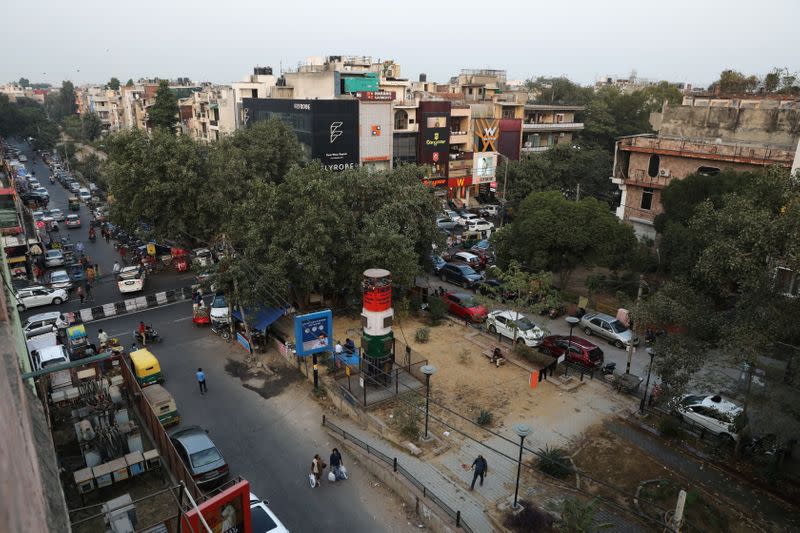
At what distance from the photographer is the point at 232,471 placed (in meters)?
16.3

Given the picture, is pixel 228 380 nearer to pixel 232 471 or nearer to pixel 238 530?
pixel 232 471

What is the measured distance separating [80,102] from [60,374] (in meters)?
147

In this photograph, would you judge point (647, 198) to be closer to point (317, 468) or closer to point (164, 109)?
point (317, 468)

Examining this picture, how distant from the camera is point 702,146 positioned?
106ft

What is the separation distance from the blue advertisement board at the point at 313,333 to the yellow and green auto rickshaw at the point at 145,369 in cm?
535

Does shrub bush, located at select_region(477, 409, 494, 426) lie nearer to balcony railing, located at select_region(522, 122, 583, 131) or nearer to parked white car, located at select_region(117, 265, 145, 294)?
parked white car, located at select_region(117, 265, 145, 294)

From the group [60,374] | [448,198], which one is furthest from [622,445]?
[448,198]

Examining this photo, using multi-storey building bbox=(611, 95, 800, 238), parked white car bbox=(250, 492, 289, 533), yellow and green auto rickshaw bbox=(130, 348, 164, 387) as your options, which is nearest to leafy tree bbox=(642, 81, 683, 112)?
multi-storey building bbox=(611, 95, 800, 238)

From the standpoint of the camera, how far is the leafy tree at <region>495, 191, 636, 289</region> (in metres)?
27.9

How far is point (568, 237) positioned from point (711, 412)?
12005 mm

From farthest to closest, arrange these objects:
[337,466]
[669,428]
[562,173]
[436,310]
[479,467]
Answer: [562,173]
[436,310]
[669,428]
[337,466]
[479,467]

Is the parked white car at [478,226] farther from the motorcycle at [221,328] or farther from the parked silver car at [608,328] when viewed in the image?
the motorcycle at [221,328]

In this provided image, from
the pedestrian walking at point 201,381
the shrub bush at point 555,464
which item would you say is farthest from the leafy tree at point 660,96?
the pedestrian walking at point 201,381

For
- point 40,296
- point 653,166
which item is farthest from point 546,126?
point 40,296
